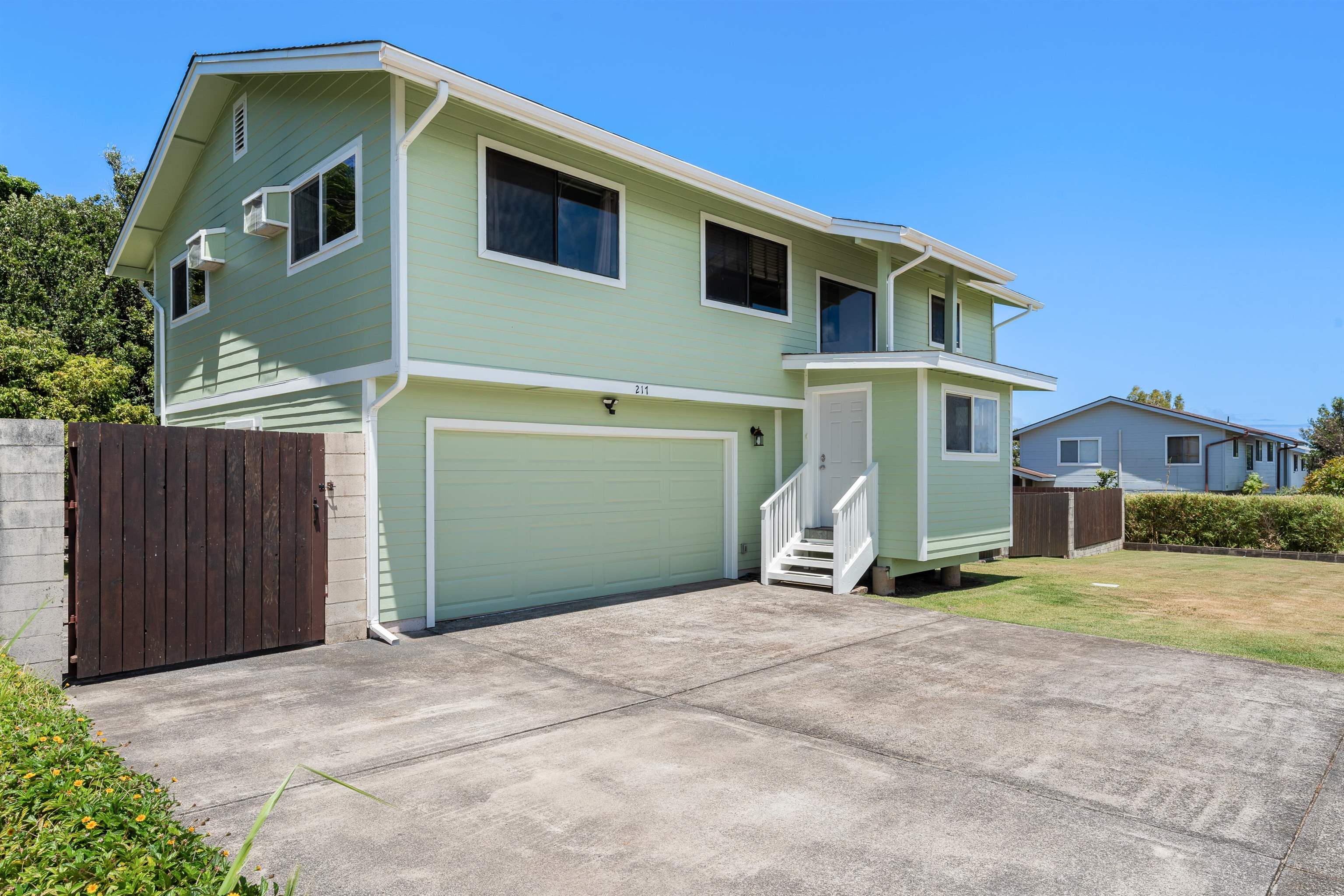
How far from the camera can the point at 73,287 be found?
1888 centimetres

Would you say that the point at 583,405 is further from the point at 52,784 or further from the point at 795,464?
the point at 52,784

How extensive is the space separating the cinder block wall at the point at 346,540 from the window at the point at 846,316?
769cm

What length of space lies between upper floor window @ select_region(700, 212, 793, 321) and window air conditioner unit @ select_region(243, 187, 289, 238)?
17.5ft

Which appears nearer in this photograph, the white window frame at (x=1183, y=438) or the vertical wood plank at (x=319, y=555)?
the vertical wood plank at (x=319, y=555)

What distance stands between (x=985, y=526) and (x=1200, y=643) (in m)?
4.49

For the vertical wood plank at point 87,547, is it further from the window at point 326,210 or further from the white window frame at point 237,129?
the white window frame at point 237,129

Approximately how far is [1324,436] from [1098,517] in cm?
2775

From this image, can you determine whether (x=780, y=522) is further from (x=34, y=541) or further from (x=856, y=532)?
(x=34, y=541)

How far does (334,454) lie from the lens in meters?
7.50

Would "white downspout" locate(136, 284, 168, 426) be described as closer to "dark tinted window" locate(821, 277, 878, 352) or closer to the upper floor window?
→ the upper floor window

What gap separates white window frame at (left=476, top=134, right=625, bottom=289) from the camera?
815 cm

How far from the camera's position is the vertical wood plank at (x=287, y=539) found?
7.05 meters

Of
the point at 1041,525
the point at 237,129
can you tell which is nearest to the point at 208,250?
the point at 237,129

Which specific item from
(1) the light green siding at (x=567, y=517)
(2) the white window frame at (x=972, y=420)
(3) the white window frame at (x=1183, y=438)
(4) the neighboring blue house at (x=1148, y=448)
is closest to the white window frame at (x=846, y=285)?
(2) the white window frame at (x=972, y=420)
